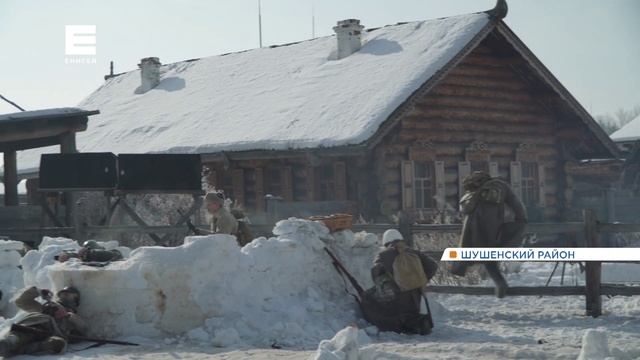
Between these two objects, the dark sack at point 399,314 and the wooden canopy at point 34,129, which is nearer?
the dark sack at point 399,314

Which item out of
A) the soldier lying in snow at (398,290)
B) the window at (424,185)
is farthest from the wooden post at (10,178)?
the soldier lying in snow at (398,290)

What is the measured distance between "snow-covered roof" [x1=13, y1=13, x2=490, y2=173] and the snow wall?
758 cm

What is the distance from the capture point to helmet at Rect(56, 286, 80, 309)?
8.78 meters

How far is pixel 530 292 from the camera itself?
999cm

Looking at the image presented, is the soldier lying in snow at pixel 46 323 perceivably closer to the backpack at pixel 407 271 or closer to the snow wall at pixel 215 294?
the snow wall at pixel 215 294

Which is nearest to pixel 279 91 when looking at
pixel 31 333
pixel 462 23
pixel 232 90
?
pixel 232 90

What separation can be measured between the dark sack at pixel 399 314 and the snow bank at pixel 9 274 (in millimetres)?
4379

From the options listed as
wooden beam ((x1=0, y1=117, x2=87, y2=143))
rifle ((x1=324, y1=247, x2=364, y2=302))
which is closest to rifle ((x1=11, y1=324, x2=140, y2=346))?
rifle ((x1=324, y1=247, x2=364, y2=302))

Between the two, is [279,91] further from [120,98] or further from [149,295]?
[149,295]

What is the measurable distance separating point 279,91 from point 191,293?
13.5 metres

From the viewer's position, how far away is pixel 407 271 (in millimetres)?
8875

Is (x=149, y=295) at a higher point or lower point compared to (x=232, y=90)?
lower

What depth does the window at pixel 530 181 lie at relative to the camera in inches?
834

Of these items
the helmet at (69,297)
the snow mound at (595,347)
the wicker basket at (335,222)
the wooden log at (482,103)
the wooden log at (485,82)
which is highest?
the wooden log at (485,82)
